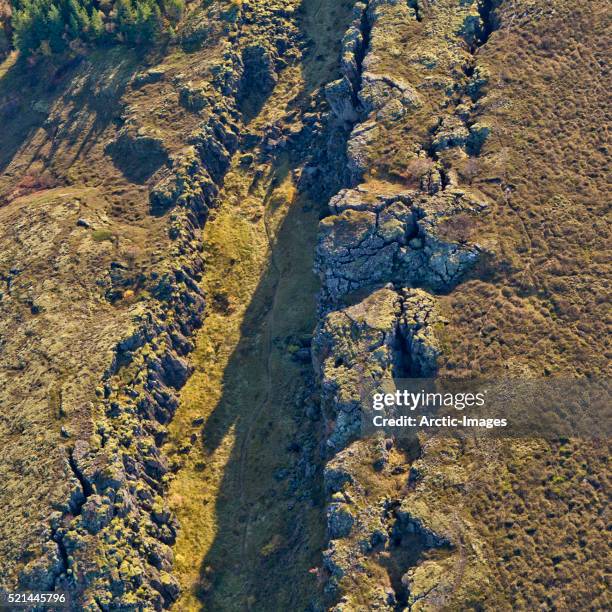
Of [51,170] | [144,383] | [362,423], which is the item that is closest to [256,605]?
[362,423]

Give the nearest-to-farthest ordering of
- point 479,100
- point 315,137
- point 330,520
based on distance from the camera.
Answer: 1. point 330,520
2. point 479,100
3. point 315,137

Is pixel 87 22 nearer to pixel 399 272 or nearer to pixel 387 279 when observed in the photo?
pixel 387 279

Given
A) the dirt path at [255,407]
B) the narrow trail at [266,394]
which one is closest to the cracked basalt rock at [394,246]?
the narrow trail at [266,394]

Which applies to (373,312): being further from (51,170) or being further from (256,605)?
(51,170)

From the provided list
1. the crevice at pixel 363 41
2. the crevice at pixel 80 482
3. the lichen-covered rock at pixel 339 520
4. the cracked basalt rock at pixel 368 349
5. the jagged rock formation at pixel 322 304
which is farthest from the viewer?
the crevice at pixel 363 41

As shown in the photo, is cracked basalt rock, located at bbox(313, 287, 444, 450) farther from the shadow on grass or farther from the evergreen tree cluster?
the evergreen tree cluster

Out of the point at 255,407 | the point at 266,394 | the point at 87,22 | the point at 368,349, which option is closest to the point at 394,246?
the point at 368,349

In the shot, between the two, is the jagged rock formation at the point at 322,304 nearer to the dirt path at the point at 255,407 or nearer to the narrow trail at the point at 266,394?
the narrow trail at the point at 266,394

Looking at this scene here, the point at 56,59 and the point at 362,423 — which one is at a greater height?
the point at 56,59
